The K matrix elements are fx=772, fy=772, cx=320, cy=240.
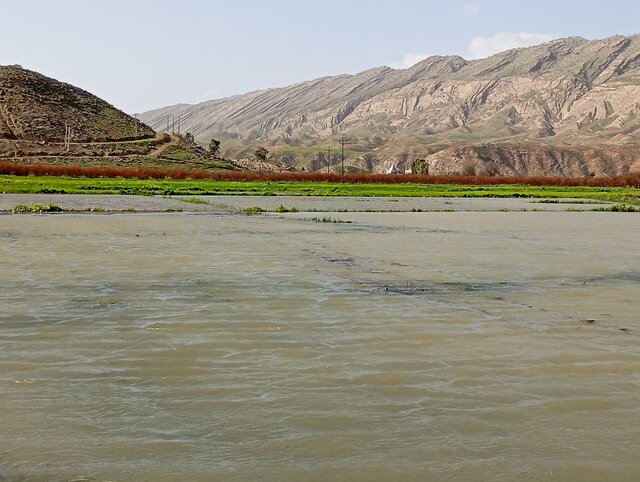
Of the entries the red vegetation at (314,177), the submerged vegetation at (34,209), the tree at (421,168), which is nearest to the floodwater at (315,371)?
the submerged vegetation at (34,209)

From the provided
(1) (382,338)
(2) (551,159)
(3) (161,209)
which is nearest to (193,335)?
(1) (382,338)

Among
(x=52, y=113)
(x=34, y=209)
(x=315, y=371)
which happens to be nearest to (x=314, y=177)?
(x=34, y=209)

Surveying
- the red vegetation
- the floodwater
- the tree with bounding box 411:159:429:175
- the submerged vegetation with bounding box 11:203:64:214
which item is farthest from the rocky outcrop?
the floodwater

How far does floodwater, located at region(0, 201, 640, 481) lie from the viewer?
13.7 feet

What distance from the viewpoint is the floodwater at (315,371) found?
4.19m

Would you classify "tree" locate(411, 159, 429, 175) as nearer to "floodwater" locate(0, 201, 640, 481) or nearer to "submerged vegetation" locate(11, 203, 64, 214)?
"submerged vegetation" locate(11, 203, 64, 214)

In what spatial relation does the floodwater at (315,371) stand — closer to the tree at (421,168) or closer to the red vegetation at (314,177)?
the red vegetation at (314,177)

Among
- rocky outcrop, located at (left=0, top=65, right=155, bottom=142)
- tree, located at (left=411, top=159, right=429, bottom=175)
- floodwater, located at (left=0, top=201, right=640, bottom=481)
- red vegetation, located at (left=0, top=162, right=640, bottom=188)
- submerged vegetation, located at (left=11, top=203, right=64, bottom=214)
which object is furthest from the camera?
tree, located at (left=411, top=159, right=429, bottom=175)

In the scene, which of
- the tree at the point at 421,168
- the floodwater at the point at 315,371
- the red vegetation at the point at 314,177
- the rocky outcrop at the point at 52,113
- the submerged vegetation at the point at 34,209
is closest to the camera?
the floodwater at the point at 315,371

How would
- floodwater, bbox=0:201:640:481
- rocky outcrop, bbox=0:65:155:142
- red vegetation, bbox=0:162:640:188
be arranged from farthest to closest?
1. rocky outcrop, bbox=0:65:155:142
2. red vegetation, bbox=0:162:640:188
3. floodwater, bbox=0:201:640:481

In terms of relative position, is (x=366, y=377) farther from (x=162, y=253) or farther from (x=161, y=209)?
(x=161, y=209)

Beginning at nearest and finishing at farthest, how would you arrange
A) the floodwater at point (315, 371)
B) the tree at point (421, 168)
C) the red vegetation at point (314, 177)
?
the floodwater at point (315, 371) → the red vegetation at point (314, 177) → the tree at point (421, 168)

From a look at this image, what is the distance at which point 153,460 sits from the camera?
4.13 metres

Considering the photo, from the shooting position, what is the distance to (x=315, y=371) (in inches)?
234
